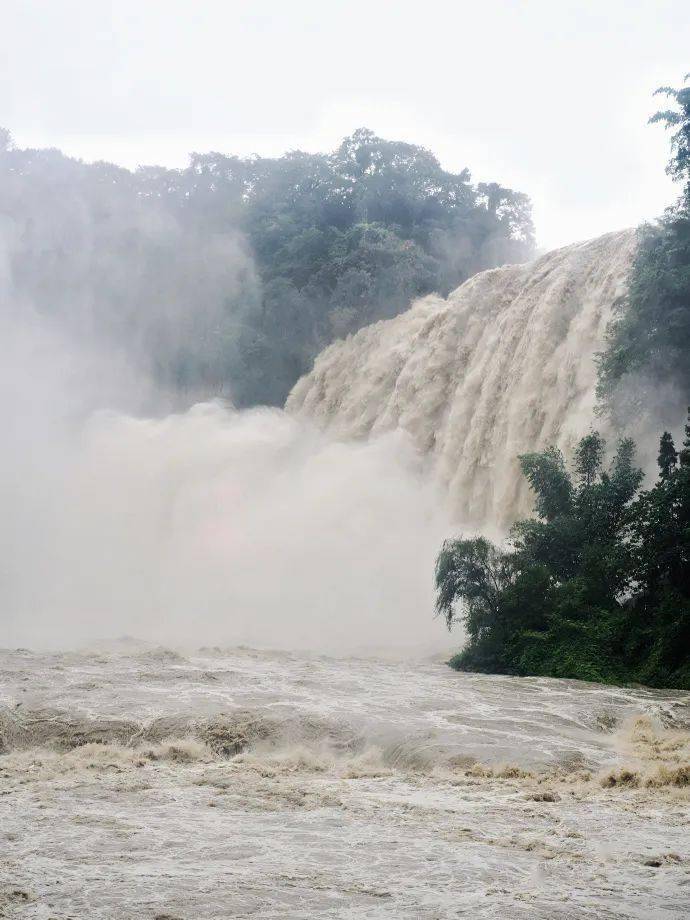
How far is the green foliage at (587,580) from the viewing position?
14789 mm

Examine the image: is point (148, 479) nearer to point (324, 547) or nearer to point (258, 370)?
point (258, 370)

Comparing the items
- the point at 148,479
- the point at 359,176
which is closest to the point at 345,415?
the point at 148,479

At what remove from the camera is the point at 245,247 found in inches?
1660

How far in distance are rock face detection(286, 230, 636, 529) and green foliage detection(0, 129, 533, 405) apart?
8.44 meters

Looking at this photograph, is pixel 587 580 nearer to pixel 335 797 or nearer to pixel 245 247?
pixel 335 797

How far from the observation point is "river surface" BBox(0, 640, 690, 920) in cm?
571

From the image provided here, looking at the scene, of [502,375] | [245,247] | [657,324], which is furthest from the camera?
[245,247]

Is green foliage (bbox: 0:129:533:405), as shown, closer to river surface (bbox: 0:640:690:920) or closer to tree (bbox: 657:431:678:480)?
tree (bbox: 657:431:678:480)

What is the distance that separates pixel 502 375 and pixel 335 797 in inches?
624

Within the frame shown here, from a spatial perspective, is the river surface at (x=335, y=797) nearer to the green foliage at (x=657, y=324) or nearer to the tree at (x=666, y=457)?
the tree at (x=666, y=457)

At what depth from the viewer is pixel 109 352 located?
44.9 meters

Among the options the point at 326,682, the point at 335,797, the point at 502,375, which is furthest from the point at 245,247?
the point at 335,797

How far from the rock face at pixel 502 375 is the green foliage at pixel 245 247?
8439 mm

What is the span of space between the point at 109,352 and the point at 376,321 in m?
15.2
